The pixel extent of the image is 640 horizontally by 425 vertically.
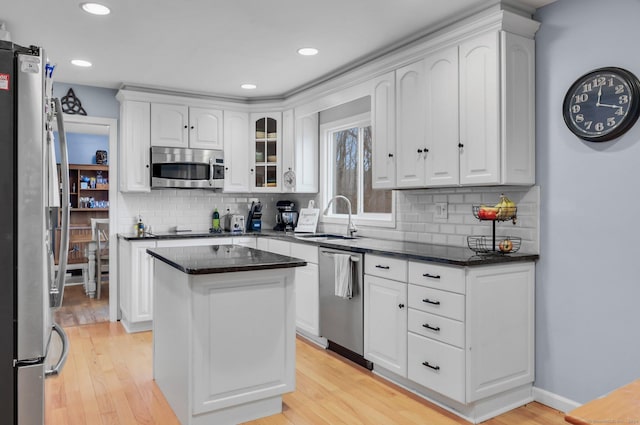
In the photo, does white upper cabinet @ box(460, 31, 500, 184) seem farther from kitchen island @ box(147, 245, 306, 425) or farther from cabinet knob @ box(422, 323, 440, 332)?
kitchen island @ box(147, 245, 306, 425)

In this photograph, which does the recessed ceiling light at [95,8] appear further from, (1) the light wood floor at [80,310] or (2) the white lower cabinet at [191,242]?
(1) the light wood floor at [80,310]

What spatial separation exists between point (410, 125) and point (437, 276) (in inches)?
46.8

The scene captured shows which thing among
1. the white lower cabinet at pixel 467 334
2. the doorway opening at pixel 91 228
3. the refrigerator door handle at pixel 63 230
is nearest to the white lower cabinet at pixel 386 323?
the white lower cabinet at pixel 467 334

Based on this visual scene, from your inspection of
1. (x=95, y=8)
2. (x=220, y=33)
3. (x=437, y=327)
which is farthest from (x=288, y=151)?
(x=437, y=327)

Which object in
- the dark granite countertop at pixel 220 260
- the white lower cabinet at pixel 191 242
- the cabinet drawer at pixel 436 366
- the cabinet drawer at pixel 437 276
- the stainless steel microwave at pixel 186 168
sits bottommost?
the cabinet drawer at pixel 436 366

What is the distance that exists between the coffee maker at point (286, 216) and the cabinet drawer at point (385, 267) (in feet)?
6.92

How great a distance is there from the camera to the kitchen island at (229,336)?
2.44m

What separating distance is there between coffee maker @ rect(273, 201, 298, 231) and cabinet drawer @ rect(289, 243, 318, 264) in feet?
3.42

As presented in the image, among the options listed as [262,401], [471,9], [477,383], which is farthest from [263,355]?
[471,9]

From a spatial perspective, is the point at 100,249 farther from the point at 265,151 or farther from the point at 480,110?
the point at 480,110

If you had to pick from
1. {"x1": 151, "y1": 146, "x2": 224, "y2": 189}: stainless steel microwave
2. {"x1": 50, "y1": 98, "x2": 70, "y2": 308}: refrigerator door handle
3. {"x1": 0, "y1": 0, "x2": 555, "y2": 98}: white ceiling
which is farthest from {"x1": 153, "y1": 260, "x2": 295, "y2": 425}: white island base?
{"x1": 151, "y1": 146, "x2": 224, "y2": 189}: stainless steel microwave

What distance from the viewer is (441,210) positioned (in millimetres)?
3516

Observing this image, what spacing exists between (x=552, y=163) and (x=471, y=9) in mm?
1076

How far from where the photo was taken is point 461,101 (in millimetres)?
2967
